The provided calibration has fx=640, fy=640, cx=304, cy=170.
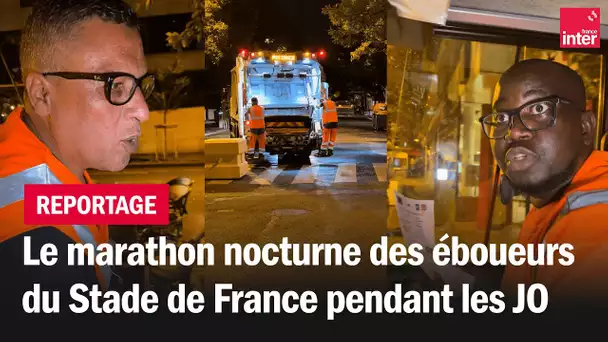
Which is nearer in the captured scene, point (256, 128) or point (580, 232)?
point (580, 232)

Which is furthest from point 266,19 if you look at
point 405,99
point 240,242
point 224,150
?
point 405,99

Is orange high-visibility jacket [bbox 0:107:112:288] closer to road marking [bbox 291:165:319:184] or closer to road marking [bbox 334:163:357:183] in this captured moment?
road marking [bbox 291:165:319:184]

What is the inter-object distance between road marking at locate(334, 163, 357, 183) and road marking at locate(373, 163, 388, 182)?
462 millimetres

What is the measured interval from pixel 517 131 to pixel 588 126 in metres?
0.38

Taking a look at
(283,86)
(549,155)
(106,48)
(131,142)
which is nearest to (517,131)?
(549,155)

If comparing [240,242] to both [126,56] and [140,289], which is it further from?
[126,56]

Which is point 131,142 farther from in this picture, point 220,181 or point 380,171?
point 380,171

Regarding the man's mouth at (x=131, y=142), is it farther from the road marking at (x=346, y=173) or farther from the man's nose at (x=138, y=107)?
the road marking at (x=346, y=173)

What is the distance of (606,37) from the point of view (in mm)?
3568

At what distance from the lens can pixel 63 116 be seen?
9.48 ft

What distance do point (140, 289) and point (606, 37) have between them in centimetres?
304

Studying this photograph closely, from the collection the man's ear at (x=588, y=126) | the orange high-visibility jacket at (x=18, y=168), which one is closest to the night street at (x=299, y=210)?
the man's ear at (x=588, y=126)

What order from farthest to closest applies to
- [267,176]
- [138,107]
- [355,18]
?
[267,176] < [355,18] < [138,107]

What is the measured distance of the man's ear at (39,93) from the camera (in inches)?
113
